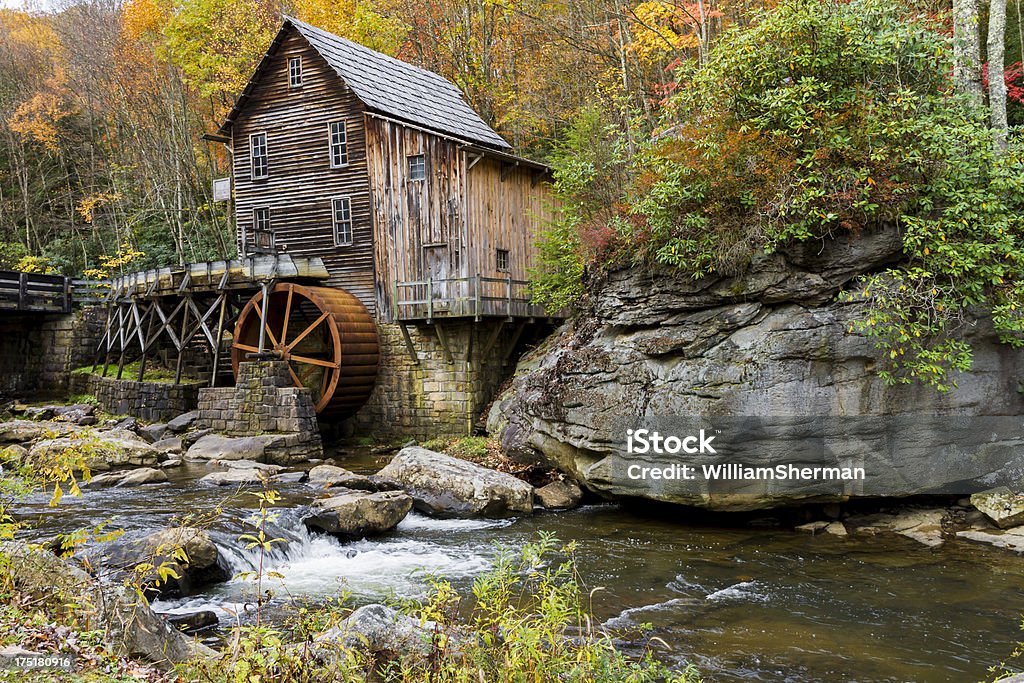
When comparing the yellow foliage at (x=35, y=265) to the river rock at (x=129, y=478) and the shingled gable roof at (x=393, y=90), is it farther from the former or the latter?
the river rock at (x=129, y=478)

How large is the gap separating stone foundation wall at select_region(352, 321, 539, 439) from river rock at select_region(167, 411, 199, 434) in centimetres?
366

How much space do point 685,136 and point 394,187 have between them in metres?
8.89

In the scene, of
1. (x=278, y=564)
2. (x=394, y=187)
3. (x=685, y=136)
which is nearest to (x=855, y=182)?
(x=685, y=136)

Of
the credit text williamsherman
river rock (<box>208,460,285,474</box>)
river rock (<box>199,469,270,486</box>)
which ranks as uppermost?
the credit text williamsherman

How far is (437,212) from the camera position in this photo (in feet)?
59.1

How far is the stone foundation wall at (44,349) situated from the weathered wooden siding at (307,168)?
23.2ft

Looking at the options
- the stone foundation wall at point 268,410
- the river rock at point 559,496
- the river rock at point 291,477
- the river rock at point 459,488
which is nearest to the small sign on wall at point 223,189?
the stone foundation wall at point 268,410

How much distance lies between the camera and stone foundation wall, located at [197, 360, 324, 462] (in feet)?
53.8

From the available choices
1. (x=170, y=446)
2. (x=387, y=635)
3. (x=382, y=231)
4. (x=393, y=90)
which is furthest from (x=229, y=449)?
(x=387, y=635)

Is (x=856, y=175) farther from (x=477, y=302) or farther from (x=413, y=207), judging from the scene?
(x=413, y=207)

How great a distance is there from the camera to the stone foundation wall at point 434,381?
57.1ft

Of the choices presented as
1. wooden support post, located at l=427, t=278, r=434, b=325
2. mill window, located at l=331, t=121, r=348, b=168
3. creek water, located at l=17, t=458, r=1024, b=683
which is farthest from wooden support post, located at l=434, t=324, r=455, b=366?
creek water, located at l=17, t=458, r=1024, b=683

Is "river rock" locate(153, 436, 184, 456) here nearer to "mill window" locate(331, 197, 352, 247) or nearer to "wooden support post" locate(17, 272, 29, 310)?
"mill window" locate(331, 197, 352, 247)

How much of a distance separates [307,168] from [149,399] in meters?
6.92
